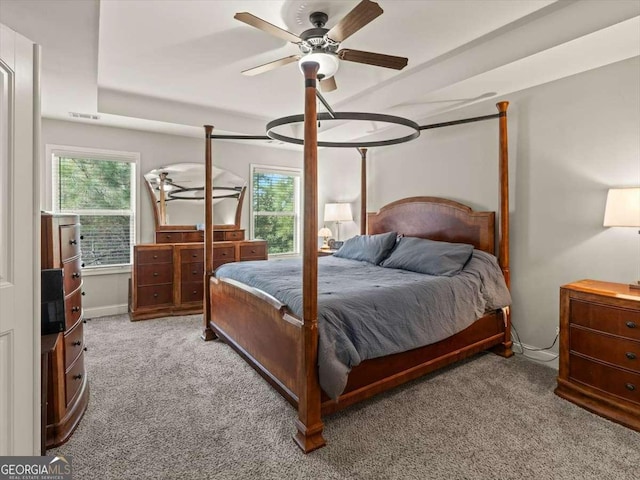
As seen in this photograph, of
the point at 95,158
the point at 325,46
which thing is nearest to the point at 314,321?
the point at 325,46

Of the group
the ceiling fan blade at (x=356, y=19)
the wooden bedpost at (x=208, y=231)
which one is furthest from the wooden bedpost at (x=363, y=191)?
the ceiling fan blade at (x=356, y=19)

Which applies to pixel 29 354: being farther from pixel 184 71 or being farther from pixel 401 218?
pixel 401 218

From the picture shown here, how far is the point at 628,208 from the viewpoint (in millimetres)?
2191

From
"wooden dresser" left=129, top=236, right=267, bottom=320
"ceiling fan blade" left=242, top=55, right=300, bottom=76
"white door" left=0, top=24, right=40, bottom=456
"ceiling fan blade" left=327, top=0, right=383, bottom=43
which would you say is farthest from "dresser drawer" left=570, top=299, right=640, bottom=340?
"wooden dresser" left=129, top=236, right=267, bottom=320

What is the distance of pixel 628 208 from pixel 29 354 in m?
3.34

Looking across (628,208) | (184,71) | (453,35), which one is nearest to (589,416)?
(628,208)

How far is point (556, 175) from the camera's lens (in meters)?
2.86

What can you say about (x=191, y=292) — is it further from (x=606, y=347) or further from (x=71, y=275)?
(x=606, y=347)

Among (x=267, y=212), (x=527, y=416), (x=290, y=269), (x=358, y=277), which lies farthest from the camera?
(x=267, y=212)

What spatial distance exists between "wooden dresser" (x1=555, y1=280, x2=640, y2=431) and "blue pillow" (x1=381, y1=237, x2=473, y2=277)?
82 cm

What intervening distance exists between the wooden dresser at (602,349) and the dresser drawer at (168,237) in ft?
14.5

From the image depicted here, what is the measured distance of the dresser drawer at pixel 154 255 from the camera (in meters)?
4.18

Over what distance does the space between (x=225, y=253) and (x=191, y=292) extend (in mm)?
688

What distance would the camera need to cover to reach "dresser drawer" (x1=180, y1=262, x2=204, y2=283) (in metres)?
4.46
